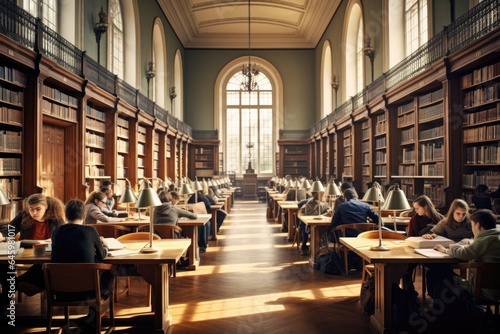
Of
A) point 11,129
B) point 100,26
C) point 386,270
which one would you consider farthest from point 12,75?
point 386,270

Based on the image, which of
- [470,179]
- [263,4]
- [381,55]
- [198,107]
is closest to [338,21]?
[263,4]

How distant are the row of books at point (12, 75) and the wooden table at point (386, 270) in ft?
15.2

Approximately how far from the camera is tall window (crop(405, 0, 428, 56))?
9.58 m

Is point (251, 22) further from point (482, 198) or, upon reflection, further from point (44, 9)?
point (482, 198)

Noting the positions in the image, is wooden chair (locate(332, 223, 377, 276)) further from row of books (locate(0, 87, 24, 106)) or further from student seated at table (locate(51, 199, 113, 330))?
row of books (locate(0, 87, 24, 106))

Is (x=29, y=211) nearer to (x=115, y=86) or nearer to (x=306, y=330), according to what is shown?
(x=306, y=330)

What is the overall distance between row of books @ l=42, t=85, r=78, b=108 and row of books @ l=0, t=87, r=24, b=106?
70 cm

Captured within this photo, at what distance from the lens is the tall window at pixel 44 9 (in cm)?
765

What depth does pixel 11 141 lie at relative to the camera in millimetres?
5820

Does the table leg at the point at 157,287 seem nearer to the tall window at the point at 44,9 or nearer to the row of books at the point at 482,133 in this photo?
the row of books at the point at 482,133

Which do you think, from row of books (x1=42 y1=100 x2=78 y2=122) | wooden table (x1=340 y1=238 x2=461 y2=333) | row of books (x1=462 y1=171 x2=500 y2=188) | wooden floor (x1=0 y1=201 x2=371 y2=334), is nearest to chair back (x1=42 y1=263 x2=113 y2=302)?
wooden floor (x1=0 y1=201 x2=371 y2=334)

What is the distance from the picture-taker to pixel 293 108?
851 inches

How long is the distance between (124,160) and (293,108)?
11.9 meters

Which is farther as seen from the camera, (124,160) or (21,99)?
(124,160)
